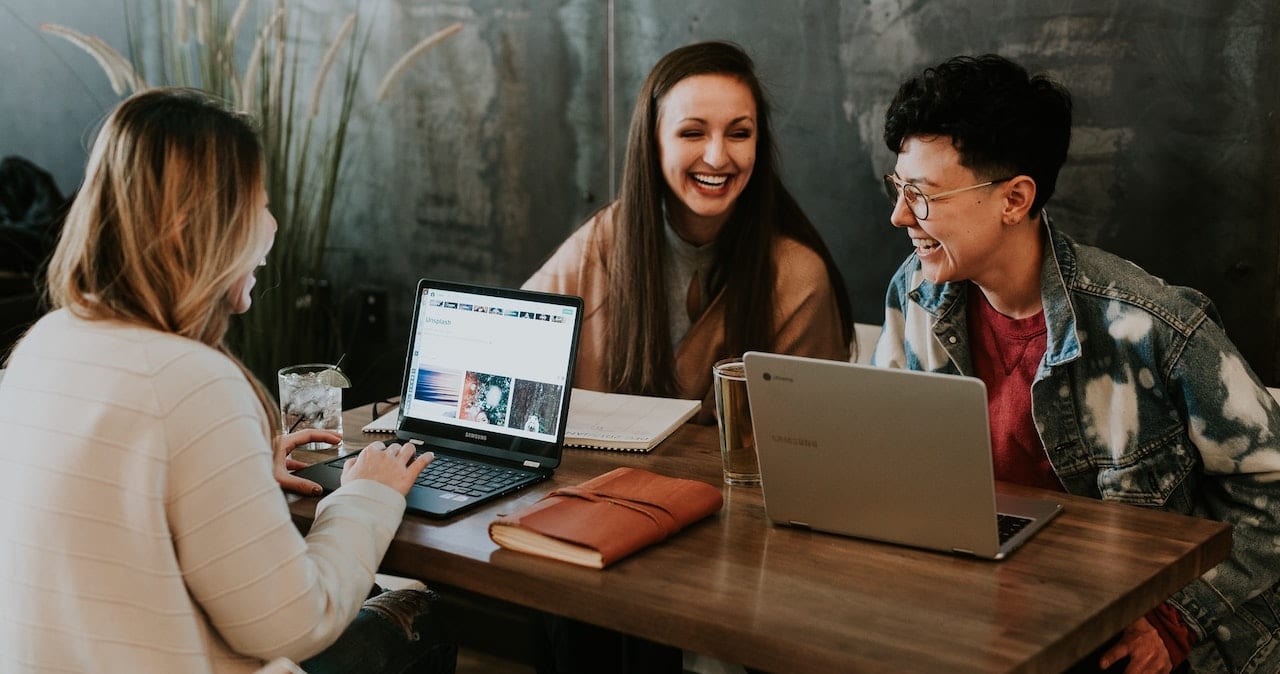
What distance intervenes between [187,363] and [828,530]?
75cm

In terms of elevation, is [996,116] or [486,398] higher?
[996,116]

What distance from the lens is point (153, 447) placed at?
4.16 ft

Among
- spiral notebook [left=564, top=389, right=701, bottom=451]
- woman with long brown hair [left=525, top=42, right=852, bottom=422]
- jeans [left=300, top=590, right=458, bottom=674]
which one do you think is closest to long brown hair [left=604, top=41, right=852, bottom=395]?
woman with long brown hair [left=525, top=42, right=852, bottom=422]

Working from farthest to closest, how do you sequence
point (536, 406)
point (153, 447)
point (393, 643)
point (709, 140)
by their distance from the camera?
point (709, 140) → point (536, 406) → point (393, 643) → point (153, 447)

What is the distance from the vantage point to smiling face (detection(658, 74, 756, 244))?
2439 millimetres

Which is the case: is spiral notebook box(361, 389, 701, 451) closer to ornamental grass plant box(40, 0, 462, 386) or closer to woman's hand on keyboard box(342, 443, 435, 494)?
woman's hand on keyboard box(342, 443, 435, 494)

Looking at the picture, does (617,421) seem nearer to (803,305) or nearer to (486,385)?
(486,385)

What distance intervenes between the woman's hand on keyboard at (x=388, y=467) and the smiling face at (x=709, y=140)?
3.16 ft

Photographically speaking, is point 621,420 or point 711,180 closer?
point 621,420

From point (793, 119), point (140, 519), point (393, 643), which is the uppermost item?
point (793, 119)

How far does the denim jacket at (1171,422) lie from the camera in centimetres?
171

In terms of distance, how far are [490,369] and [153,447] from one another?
2.20ft

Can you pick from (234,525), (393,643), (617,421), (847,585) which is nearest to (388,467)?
(393,643)

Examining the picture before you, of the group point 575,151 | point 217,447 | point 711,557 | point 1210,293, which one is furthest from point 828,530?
point 575,151
